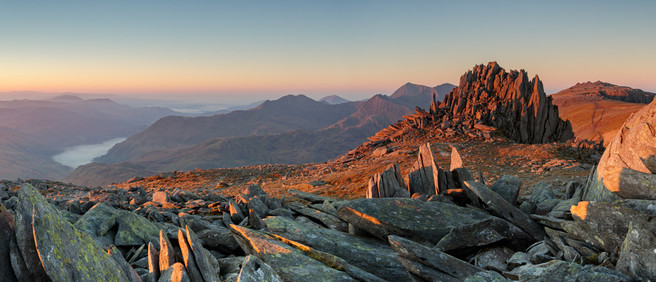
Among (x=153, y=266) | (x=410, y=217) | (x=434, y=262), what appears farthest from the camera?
(x=410, y=217)

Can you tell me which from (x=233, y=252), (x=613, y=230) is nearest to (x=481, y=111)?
(x=613, y=230)

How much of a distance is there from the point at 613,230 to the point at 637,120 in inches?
272

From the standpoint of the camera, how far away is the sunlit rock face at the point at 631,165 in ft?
38.2

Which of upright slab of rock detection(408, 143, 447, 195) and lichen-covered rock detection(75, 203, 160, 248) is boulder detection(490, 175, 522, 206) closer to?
upright slab of rock detection(408, 143, 447, 195)

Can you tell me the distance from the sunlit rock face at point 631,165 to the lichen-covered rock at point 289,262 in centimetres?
1091

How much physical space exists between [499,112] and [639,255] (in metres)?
48.2

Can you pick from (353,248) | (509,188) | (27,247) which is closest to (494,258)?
(353,248)

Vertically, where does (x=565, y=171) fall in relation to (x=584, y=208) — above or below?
below

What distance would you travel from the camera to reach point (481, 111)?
5247cm

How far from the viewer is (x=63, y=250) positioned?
6594 mm

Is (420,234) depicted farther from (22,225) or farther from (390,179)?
(22,225)

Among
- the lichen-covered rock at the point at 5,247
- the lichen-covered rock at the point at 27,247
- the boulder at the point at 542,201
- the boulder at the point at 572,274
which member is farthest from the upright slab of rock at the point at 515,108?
the lichen-covered rock at the point at 5,247

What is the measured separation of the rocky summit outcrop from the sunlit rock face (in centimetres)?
3389

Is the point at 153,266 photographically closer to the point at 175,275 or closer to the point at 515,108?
the point at 175,275
